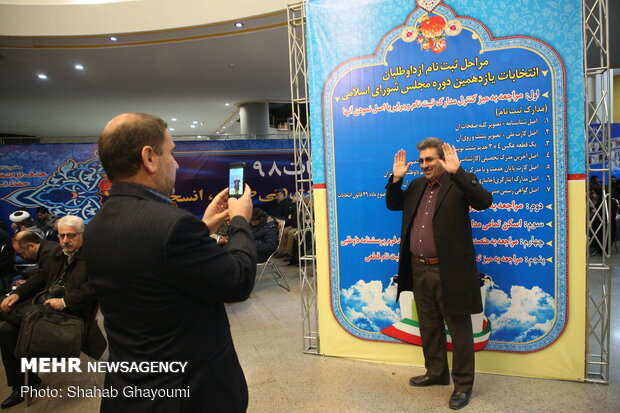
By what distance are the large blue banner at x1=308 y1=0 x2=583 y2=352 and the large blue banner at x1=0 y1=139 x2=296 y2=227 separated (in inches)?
198

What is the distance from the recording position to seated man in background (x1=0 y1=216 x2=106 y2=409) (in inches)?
98.2

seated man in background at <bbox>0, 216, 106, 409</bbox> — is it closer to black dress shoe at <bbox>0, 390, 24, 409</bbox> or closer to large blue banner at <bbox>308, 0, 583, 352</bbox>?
black dress shoe at <bbox>0, 390, 24, 409</bbox>

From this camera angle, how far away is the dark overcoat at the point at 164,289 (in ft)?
2.94

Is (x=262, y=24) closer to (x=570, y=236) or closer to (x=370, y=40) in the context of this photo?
(x=370, y=40)

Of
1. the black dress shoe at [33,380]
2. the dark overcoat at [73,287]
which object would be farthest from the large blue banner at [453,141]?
the black dress shoe at [33,380]

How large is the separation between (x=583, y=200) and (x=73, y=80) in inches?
345

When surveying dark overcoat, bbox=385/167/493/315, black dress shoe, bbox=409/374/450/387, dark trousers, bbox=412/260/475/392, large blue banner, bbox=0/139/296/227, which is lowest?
black dress shoe, bbox=409/374/450/387

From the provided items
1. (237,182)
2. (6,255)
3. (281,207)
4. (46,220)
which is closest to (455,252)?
(237,182)

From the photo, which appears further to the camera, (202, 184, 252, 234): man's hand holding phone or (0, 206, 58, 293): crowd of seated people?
(0, 206, 58, 293): crowd of seated people

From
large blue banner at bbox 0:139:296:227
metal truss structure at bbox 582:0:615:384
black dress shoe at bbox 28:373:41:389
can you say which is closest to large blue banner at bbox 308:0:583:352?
metal truss structure at bbox 582:0:615:384

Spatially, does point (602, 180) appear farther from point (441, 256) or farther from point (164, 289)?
point (164, 289)

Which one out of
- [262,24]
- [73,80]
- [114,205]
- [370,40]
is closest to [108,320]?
[114,205]

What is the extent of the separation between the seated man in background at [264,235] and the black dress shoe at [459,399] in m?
3.11

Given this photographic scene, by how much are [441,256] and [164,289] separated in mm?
1702
